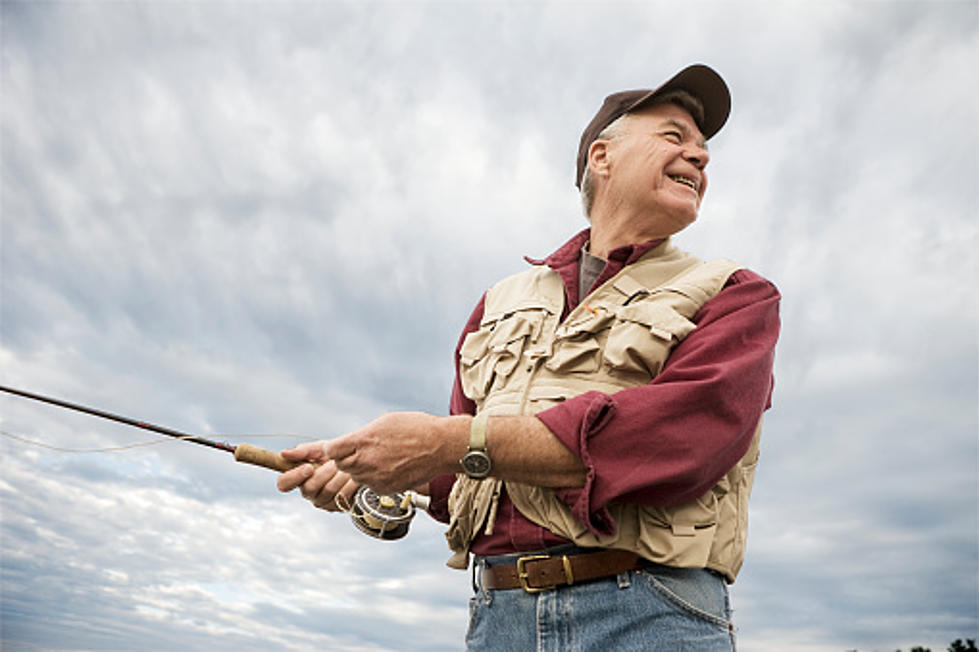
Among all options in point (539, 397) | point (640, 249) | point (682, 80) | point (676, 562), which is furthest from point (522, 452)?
point (682, 80)

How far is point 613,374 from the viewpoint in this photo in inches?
124

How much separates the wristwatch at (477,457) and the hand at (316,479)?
0.89 m

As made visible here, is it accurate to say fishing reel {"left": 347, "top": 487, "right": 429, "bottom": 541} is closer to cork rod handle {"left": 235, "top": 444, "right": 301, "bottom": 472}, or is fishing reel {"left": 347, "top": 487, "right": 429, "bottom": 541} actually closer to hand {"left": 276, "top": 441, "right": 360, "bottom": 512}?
hand {"left": 276, "top": 441, "right": 360, "bottom": 512}

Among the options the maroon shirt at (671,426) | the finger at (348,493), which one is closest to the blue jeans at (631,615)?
the maroon shirt at (671,426)

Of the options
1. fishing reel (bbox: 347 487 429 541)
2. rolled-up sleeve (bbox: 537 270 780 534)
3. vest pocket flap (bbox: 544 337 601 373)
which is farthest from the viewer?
fishing reel (bbox: 347 487 429 541)

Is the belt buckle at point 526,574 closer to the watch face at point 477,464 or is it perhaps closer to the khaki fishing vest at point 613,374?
the khaki fishing vest at point 613,374

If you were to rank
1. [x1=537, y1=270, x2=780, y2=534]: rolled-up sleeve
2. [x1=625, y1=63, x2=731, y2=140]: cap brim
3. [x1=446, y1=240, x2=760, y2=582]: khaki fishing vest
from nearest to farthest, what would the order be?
1. [x1=537, y1=270, x2=780, y2=534]: rolled-up sleeve
2. [x1=446, y1=240, x2=760, y2=582]: khaki fishing vest
3. [x1=625, y1=63, x2=731, y2=140]: cap brim

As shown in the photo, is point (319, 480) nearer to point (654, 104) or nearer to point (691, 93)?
point (654, 104)

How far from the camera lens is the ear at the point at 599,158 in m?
3.96

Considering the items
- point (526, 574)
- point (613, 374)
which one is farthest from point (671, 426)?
point (526, 574)

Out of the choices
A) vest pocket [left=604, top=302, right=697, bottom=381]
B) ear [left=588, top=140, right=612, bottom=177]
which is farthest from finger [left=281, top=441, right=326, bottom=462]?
ear [left=588, top=140, right=612, bottom=177]

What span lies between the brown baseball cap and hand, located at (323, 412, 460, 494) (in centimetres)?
190

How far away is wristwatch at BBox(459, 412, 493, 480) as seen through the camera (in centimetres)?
278

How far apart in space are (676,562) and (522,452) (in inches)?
26.0
